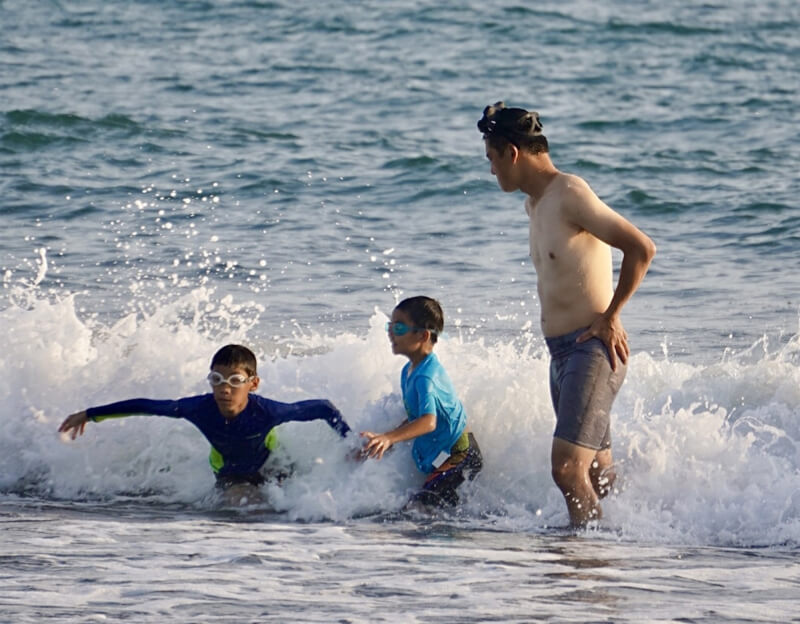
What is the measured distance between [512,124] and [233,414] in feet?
7.16

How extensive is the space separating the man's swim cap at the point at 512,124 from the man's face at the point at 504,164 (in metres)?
0.06

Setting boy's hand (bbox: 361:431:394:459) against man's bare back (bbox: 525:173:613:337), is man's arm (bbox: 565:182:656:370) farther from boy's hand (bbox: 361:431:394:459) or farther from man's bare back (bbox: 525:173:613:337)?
boy's hand (bbox: 361:431:394:459)

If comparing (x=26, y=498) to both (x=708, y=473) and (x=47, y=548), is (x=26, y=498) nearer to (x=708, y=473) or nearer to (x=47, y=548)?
(x=47, y=548)

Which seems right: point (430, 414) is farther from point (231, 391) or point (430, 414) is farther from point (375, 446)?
point (231, 391)

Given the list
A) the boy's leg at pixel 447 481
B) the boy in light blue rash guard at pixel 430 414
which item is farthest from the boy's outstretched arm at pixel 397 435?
the boy's leg at pixel 447 481

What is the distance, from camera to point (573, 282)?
5922 millimetres

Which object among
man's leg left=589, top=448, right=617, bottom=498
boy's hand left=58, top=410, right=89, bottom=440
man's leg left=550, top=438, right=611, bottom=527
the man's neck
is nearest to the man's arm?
the man's neck

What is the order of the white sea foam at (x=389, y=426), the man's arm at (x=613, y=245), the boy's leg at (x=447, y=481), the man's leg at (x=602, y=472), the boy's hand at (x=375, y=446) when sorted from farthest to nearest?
the boy's leg at (x=447, y=481) → the white sea foam at (x=389, y=426) → the man's leg at (x=602, y=472) → the boy's hand at (x=375, y=446) → the man's arm at (x=613, y=245)

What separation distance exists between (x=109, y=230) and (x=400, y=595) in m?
8.46

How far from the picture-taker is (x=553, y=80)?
21.0 m

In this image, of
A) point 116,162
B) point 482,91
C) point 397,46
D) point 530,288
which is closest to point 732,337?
point 530,288

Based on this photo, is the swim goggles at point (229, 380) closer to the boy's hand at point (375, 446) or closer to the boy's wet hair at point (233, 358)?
the boy's wet hair at point (233, 358)

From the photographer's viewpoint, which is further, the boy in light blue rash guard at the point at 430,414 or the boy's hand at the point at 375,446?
the boy in light blue rash guard at the point at 430,414

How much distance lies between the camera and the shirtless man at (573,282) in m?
5.82
